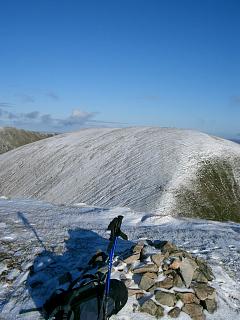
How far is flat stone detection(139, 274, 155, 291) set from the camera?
793 centimetres

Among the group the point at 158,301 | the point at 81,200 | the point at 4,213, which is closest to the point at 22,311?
the point at 158,301

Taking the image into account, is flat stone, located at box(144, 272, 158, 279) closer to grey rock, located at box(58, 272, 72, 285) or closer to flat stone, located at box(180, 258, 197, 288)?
flat stone, located at box(180, 258, 197, 288)

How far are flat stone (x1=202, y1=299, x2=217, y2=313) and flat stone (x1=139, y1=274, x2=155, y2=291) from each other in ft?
4.00

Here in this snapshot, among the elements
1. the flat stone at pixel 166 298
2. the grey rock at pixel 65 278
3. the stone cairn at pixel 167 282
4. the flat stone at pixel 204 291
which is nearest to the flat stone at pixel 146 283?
the stone cairn at pixel 167 282

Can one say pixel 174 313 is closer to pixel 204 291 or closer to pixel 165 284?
pixel 165 284

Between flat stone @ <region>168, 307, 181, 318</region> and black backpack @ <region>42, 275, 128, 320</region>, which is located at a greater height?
black backpack @ <region>42, 275, 128, 320</region>

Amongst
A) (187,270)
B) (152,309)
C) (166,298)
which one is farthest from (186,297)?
(152,309)

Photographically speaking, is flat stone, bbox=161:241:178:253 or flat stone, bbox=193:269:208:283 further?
flat stone, bbox=161:241:178:253

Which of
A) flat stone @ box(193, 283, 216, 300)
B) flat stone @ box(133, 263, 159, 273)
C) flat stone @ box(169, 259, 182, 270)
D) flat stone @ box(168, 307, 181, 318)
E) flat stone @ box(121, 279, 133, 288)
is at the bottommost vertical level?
flat stone @ box(168, 307, 181, 318)

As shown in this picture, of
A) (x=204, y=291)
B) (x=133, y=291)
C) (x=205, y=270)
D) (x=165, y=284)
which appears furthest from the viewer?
(x=205, y=270)

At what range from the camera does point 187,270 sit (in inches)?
327

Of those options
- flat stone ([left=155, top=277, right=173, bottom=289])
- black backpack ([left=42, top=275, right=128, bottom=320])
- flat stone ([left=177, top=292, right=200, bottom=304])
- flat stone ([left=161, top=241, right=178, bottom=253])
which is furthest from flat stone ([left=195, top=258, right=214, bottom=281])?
black backpack ([left=42, top=275, right=128, bottom=320])

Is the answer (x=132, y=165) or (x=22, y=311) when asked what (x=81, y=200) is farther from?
(x=22, y=311)

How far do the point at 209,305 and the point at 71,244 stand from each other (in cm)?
489
